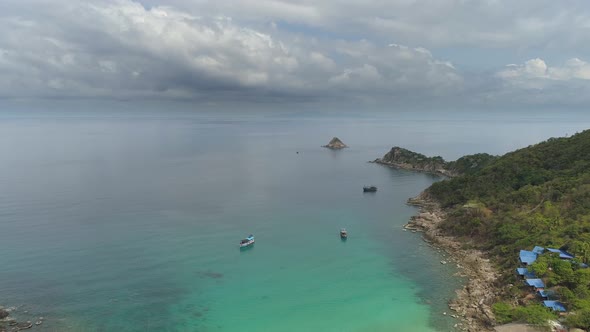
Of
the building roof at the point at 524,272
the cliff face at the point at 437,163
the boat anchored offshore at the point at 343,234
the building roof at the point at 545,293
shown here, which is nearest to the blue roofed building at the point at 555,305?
the building roof at the point at 545,293

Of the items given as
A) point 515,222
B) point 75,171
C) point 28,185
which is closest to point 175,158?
point 75,171

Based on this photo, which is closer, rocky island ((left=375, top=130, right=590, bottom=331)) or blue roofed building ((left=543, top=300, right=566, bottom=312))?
blue roofed building ((left=543, top=300, right=566, bottom=312))

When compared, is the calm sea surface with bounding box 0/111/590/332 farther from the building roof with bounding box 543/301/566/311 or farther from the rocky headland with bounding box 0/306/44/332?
the building roof with bounding box 543/301/566/311

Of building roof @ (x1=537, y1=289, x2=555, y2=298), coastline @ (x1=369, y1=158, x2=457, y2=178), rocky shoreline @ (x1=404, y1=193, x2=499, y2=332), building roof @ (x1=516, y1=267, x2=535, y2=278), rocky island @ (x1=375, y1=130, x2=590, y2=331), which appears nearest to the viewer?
rocky island @ (x1=375, y1=130, x2=590, y2=331)

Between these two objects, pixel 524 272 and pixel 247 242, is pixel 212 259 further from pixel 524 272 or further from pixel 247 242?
pixel 524 272

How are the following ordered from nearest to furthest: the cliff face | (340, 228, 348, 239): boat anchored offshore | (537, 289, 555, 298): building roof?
1. (537, 289, 555, 298): building roof
2. (340, 228, 348, 239): boat anchored offshore
3. the cliff face

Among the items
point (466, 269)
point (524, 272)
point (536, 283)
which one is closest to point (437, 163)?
point (466, 269)

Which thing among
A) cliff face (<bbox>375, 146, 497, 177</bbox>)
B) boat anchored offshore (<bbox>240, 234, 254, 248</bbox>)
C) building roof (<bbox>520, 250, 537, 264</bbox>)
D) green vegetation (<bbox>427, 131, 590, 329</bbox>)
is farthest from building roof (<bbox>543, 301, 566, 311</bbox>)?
cliff face (<bbox>375, 146, 497, 177</bbox>)
